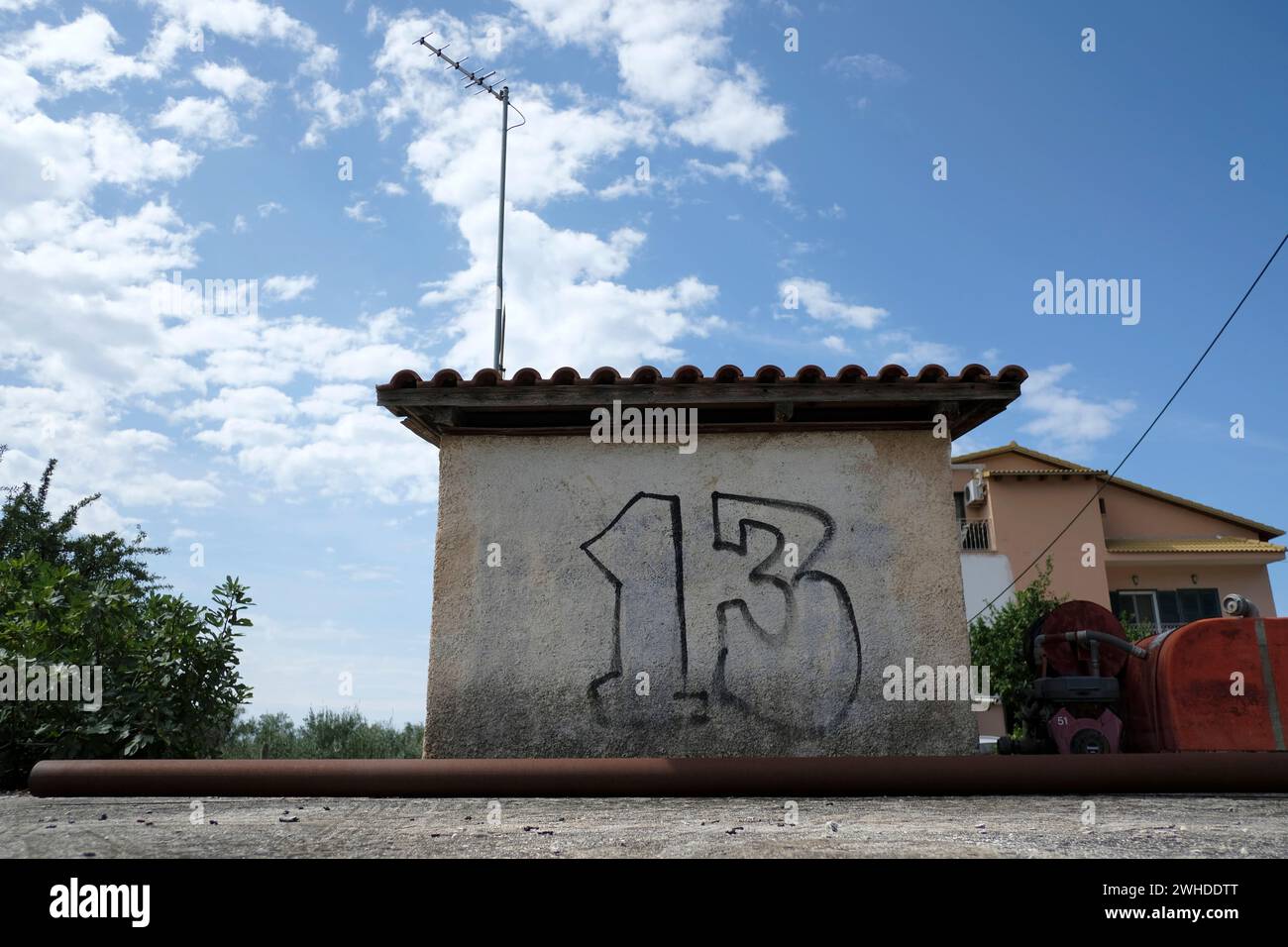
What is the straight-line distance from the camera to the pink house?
25.1 metres

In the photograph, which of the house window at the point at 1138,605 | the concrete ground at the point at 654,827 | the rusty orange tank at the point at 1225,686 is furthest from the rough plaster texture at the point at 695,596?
the house window at the point at 1138,605

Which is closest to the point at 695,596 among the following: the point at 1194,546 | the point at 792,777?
the point at 792,777

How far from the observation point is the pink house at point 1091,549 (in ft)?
82.2

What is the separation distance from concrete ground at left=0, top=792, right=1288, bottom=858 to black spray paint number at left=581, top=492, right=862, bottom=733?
117 centimetres

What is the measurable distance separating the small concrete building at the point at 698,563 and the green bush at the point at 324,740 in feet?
25.5

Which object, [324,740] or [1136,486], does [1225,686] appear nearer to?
[324,740]

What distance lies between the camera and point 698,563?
261 inches

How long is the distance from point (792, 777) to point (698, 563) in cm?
178

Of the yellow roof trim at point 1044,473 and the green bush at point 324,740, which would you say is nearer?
the green bush at point 324,740

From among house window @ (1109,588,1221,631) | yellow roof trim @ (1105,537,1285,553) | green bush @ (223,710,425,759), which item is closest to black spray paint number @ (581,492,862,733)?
green bush @ (223,710,425,759)

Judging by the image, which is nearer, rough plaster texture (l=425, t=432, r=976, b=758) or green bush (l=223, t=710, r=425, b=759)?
rough plaster texture (l=425, t=432, r=976, b=758)

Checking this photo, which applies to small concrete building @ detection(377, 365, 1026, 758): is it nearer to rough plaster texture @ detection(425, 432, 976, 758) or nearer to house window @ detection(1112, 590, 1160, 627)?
rough plaster texture @ detection(425, 432, 976, 758)

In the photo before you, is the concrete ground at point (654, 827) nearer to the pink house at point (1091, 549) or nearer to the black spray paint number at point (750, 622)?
the black spray paint number at point (750, 622)
